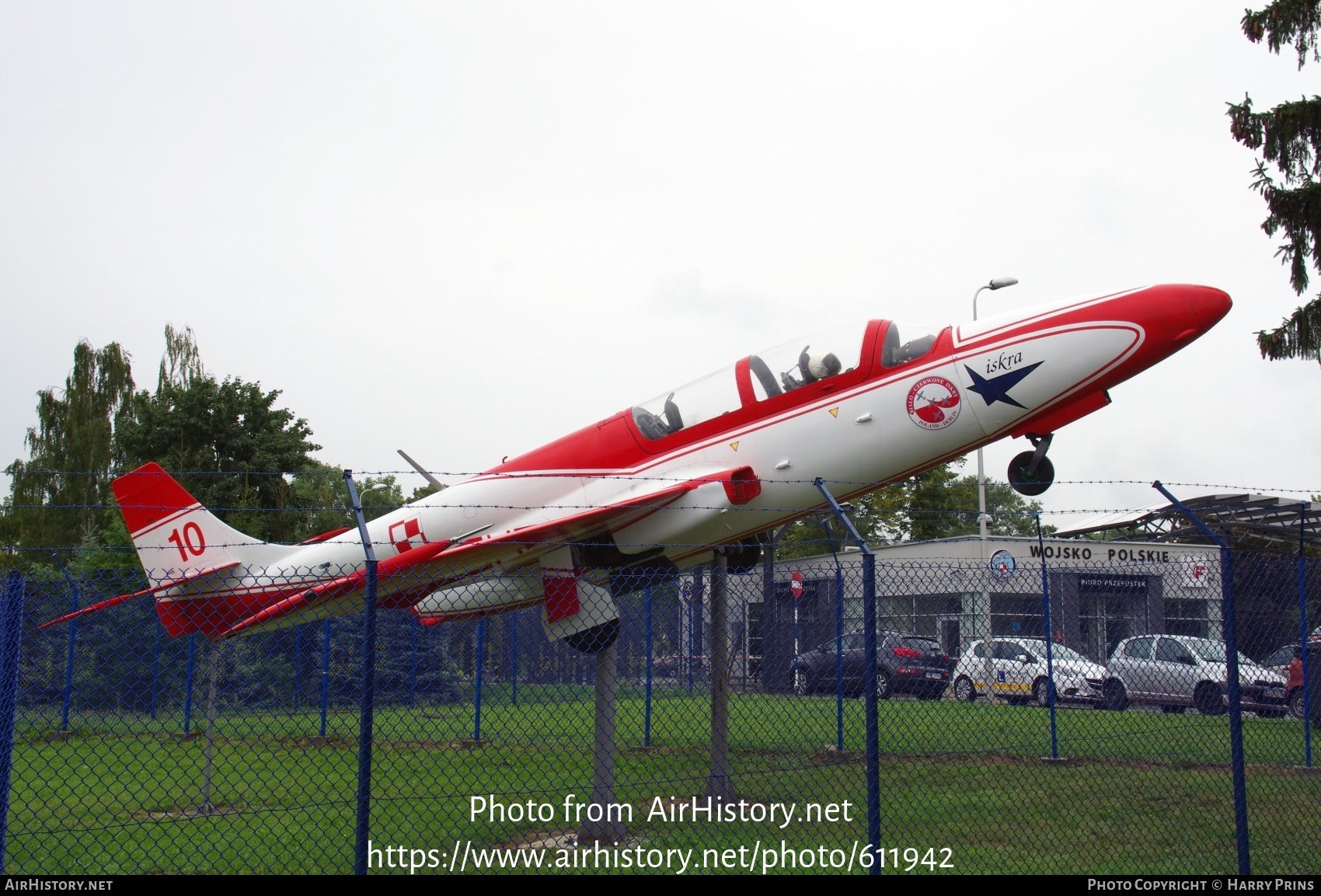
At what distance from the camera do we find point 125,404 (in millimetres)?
45969

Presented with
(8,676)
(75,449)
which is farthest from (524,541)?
(75,449)

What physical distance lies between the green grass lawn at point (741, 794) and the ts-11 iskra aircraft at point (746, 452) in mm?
A: 1295

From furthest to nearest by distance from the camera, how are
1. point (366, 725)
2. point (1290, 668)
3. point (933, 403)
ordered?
point (1290, 668)
point (933, 403)
point (366, 725)

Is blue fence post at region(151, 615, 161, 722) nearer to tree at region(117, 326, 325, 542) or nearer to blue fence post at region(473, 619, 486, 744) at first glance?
blue fence post at region(473, 619, 486, 744)

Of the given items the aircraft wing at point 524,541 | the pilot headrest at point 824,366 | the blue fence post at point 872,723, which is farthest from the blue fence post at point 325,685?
the blue fence post at point 872,723

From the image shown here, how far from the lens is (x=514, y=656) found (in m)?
12.4

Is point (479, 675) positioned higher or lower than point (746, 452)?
lower

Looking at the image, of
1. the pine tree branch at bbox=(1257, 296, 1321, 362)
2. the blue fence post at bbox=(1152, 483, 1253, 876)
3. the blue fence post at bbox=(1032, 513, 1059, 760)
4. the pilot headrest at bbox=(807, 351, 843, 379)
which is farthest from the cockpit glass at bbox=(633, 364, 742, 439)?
the pine tree branch at bbox=(1257, 296, 1321, 362)

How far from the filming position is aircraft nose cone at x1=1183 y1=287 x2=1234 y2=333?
8742 millimetres

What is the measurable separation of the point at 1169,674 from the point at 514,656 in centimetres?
710

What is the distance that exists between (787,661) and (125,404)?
141 feet

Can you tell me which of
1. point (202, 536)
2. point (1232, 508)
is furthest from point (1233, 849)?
point (1232, 508)

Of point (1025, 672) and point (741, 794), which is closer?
point (741, 794)

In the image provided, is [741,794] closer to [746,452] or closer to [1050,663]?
[1050,663]
